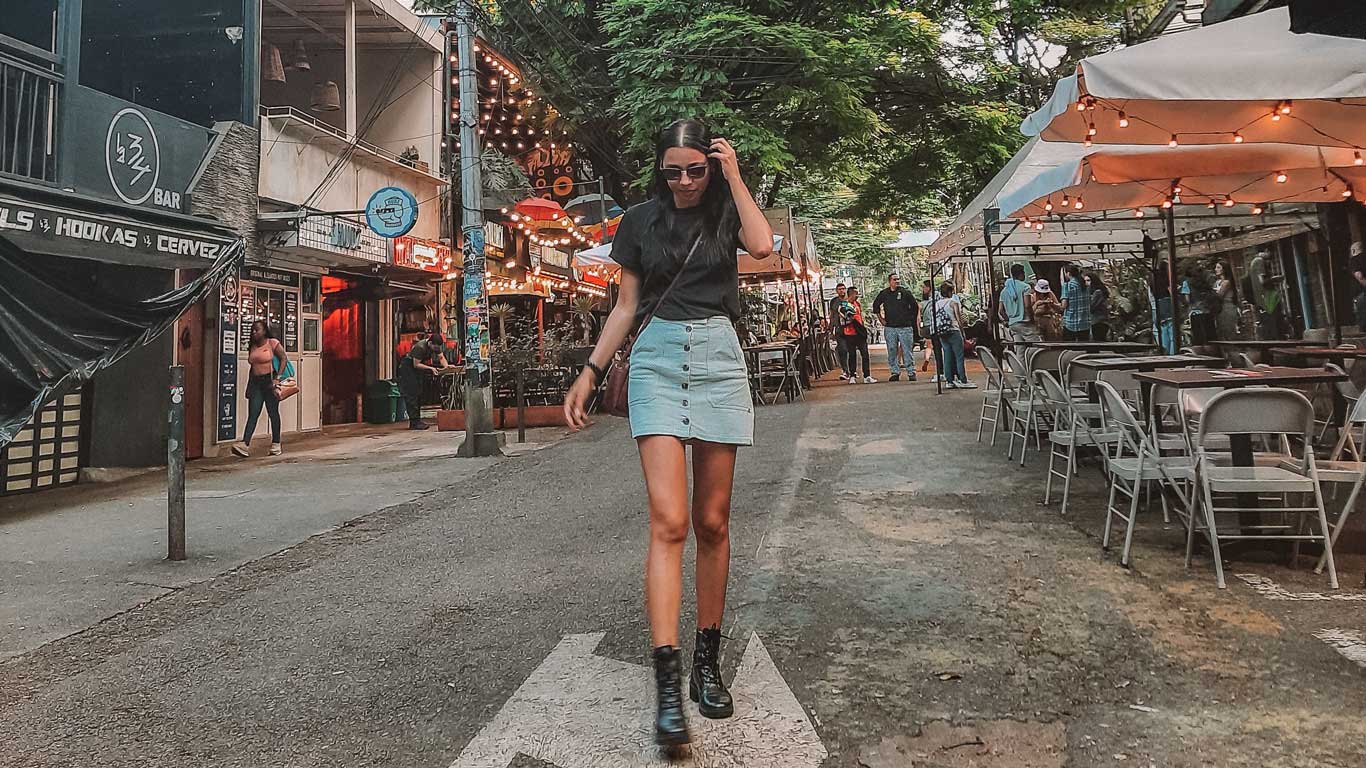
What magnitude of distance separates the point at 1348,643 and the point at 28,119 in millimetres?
10097

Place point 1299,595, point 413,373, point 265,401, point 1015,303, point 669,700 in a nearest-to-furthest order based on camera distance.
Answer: point 669,700
point 1299,595
point 265,401
point 413,373
point 1015,303

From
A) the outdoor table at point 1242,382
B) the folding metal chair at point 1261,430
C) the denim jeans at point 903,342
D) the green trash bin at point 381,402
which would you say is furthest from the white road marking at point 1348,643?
the green trash bin at point 381,402

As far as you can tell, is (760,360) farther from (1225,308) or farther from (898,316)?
(1225,308)

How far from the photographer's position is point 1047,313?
1418 centimetres

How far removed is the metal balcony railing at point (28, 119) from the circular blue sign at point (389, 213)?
3672mm

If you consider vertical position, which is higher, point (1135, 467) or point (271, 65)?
point (271, 65)

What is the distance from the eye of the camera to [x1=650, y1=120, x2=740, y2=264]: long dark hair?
2.33 metres

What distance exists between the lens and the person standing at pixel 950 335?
11.9m

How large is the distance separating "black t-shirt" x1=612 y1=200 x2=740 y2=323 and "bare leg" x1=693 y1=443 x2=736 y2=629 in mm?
431

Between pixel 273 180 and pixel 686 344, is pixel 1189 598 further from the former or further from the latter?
pixel 273 180

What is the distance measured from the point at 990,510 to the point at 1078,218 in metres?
6.25

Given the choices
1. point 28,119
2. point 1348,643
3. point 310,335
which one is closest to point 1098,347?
point 1348,643

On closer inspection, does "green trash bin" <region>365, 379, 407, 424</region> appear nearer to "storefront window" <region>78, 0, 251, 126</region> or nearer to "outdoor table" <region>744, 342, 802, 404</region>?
"storefront window" <region>78, 0, 251, 126</region>

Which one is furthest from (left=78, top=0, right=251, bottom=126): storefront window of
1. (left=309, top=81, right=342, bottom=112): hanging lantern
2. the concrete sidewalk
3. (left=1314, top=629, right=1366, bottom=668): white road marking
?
(left=1314, top=629, right=1366, bottom=668): white road marking
